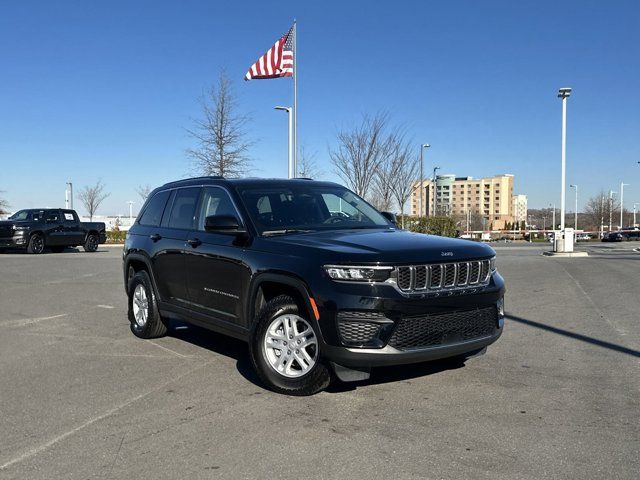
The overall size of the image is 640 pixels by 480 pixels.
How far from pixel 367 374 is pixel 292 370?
0.62 meters

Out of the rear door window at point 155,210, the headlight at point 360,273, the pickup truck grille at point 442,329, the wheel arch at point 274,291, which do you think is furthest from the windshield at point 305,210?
the rear door window at point 155,210

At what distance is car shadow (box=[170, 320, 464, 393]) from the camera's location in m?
5.02

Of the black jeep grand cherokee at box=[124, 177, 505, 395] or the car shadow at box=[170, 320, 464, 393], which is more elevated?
the black jeep grand cherokee at box=[124, 177, 505, 395]

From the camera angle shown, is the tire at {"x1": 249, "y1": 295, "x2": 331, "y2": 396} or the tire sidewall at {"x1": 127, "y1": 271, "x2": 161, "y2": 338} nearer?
the tire at {"x1": 249, "y1": 295, "x2": 331, "y2": 396}

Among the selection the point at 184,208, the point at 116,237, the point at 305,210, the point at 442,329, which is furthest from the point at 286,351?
the point at 116,237

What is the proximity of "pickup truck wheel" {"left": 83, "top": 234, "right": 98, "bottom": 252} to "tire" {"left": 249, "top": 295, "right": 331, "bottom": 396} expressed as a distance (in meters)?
22.7

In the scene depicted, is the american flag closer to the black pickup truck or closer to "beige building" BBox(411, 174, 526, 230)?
the black pickup truck

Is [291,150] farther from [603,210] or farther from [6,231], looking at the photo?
[603,210]

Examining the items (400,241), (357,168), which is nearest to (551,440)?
(400,241)

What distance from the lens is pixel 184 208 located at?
6.50 m

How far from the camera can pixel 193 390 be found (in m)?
4.88

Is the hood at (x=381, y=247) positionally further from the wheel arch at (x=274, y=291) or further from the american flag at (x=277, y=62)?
the american flag at (x=277, y=62)

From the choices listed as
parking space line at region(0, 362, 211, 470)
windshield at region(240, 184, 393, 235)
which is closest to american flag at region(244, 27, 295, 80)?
windshield at region(240, 184, 393, 235)

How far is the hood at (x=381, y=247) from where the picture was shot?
4348 mm
